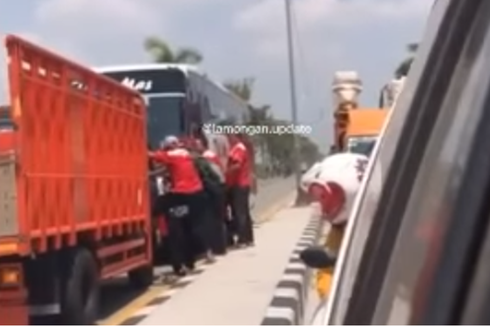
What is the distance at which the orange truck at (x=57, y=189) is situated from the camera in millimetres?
8812

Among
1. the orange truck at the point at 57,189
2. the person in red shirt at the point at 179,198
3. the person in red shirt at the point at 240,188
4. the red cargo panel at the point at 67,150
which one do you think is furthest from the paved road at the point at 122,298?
the person in red shirt at the point at 240,188

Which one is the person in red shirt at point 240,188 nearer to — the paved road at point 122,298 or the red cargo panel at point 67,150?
the paved road at point 122,298

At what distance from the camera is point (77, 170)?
33.8 ft

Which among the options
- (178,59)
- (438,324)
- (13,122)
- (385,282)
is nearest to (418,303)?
(438,324)

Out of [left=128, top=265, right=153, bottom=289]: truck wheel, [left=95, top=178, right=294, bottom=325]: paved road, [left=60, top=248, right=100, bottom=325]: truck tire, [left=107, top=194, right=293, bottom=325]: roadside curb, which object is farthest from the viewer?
[left=128, top=265, right=153, bottom=289]: truck wheel

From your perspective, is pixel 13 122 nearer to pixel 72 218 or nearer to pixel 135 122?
pixel 72 218

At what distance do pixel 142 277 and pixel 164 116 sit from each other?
422 centimetres

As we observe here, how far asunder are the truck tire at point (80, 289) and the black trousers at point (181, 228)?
3624 millimetres

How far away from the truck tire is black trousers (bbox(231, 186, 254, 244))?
7288 mm

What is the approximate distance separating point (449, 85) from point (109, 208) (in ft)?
33.2

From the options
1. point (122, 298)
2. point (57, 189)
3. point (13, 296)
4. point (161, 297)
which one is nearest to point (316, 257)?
point (13, 296)

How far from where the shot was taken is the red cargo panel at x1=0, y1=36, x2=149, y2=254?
8.80 meters

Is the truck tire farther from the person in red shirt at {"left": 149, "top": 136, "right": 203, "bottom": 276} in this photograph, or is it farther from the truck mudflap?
the person in red shirt at {"left": 149, "top": 136, "right": 203, "bottom": 276}

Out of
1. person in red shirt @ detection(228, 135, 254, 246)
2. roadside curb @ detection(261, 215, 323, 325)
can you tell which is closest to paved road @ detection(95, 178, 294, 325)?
roadside curb @ detection(261, 215, 323, 325)
